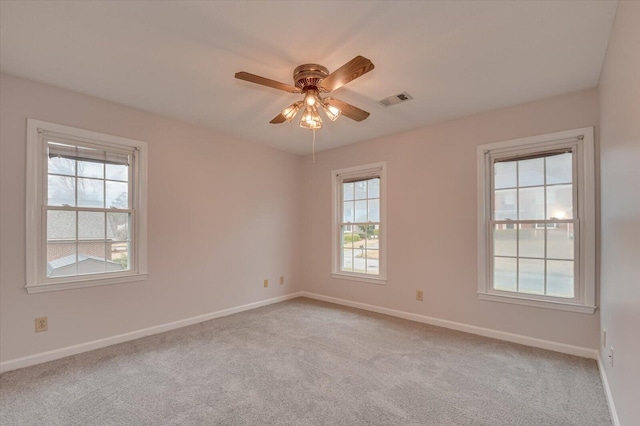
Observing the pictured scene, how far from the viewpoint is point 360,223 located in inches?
176

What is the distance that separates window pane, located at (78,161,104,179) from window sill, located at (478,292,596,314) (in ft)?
13.5

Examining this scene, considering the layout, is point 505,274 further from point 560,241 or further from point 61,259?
point 61,259

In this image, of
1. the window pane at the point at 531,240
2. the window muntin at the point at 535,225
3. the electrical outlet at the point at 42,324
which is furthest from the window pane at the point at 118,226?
the window pane at the point at 531,240

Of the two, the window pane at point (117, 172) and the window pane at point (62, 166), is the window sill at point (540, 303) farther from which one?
the window pane at point (62, 166)

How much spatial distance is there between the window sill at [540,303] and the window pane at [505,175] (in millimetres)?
1150

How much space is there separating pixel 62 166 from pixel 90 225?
23.1 inches

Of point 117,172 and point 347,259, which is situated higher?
point 117,172

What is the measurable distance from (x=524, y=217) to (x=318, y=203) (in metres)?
2.78

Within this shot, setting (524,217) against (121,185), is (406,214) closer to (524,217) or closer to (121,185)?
(524,217)

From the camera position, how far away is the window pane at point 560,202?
288 centimetres

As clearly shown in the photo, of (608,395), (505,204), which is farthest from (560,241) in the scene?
(608,395)

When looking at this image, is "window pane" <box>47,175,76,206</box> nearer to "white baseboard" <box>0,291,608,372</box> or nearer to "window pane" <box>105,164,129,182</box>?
"window pane" <box>105,164,129,182</box>

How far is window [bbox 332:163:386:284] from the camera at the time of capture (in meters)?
4.20

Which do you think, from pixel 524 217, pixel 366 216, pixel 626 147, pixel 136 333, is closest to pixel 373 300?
pixel 366 216
